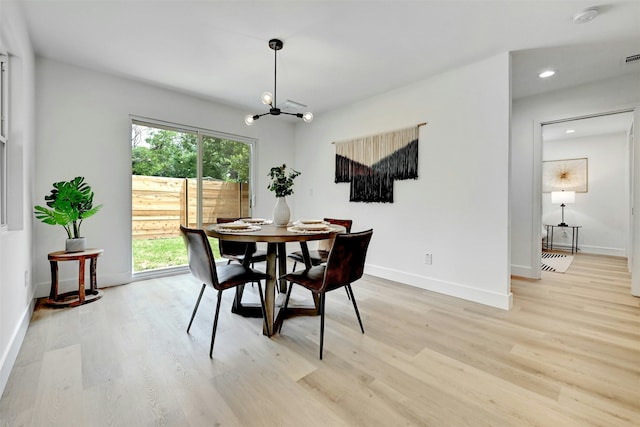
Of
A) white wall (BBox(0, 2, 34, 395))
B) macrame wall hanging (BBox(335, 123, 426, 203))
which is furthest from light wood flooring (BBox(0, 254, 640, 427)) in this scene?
macrame wall hanging (BBox(335, 123, 426, 203))

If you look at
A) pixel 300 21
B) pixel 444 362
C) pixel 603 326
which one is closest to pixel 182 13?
pixel 300 21

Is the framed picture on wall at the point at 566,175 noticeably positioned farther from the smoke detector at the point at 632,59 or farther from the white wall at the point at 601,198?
the smoke detector at the point at 632,59

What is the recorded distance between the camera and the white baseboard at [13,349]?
1.44 metres

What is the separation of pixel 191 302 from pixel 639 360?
3454 mm

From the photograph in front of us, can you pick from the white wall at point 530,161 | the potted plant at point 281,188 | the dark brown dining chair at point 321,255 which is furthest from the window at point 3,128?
the white wall at point 530,161

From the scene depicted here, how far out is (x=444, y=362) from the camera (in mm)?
1716

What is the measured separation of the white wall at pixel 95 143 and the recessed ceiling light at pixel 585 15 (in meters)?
4.12

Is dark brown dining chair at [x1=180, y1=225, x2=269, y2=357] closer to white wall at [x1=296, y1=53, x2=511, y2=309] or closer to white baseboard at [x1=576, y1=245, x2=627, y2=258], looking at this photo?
white wall at [x1=296, y1=53, x2=511, y2=309]

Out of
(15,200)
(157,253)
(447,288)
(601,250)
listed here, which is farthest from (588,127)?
(15,200)

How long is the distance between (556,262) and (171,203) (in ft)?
20.3

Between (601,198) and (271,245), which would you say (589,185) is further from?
(271,245)

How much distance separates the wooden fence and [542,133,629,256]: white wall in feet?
22.6

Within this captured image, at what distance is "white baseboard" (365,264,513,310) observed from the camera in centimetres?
264

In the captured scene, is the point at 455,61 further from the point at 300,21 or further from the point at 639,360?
the point at 639,360
